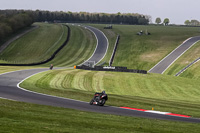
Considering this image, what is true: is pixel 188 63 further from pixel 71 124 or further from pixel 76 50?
pixel 71 124

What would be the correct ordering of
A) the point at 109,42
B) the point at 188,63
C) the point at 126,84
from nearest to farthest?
the point at 126,84
the point at 188,63
the point at 109,42

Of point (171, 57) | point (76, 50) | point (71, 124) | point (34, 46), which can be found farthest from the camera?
point (34, 46)

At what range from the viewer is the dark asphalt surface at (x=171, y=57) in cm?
8563

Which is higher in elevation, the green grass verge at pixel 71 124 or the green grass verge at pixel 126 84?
the green grass verge at pixel 71 124

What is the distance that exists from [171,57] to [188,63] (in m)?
11.6

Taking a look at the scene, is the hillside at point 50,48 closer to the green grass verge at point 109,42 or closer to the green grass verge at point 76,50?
the green grass verge at point 76,50

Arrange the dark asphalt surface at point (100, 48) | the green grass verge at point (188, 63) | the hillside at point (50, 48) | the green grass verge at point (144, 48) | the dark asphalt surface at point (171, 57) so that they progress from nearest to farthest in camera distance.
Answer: the green grass verge at point (188, 63) < the dark asphalt surface at point (171, 57) < the green grass verge at point (144, 48) < the hillside at point (50, 48) < the dark asphalt surface at point (100, 48)

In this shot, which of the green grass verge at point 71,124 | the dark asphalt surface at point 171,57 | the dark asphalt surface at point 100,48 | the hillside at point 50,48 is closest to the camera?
the green grass verge at point 71,124

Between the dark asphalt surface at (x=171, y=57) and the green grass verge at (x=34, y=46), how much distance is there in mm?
33150

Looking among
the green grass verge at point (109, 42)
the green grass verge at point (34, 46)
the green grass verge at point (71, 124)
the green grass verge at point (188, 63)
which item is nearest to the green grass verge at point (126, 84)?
the green grass verge at point (188, 63)

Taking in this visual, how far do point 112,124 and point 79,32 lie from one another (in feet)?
400

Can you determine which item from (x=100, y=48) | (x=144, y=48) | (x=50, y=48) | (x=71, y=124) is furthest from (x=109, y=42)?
(x=71, y=124)

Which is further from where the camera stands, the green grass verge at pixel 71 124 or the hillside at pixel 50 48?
the hillside at pixel 50 48

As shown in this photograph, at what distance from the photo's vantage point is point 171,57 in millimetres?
94750
